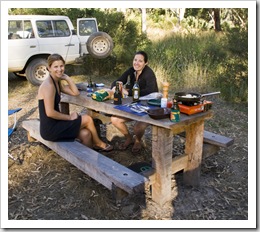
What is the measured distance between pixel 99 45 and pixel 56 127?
5.69 meters

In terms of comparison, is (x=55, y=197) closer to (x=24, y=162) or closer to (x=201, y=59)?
(x=24, y=162)

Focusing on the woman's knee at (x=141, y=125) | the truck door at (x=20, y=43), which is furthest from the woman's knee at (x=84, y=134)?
the truck door at (x=20, y=43)

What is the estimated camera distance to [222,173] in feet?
12.6

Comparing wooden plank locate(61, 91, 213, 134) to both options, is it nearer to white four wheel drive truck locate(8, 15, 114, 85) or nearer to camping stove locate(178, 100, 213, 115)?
camping stove locate(178, 100, 213, 115)

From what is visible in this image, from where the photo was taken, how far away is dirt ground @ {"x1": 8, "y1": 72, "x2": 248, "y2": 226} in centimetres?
314

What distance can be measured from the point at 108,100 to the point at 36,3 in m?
1.73

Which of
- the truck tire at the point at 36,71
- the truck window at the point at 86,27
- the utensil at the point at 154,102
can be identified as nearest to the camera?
the utensil at the point at 154,102

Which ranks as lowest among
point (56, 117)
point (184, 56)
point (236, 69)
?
point (56, 117)

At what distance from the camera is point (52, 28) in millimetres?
8242

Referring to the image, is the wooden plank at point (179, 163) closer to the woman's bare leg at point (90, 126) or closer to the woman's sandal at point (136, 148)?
the woman's sandal at point (136, 148)

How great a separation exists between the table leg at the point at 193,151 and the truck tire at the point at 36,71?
5.73 meters

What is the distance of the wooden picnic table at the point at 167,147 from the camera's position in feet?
9.64

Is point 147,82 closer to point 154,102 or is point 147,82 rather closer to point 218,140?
point 154,102

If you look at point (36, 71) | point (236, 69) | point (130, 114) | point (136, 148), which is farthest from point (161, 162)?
point (36, 71)
